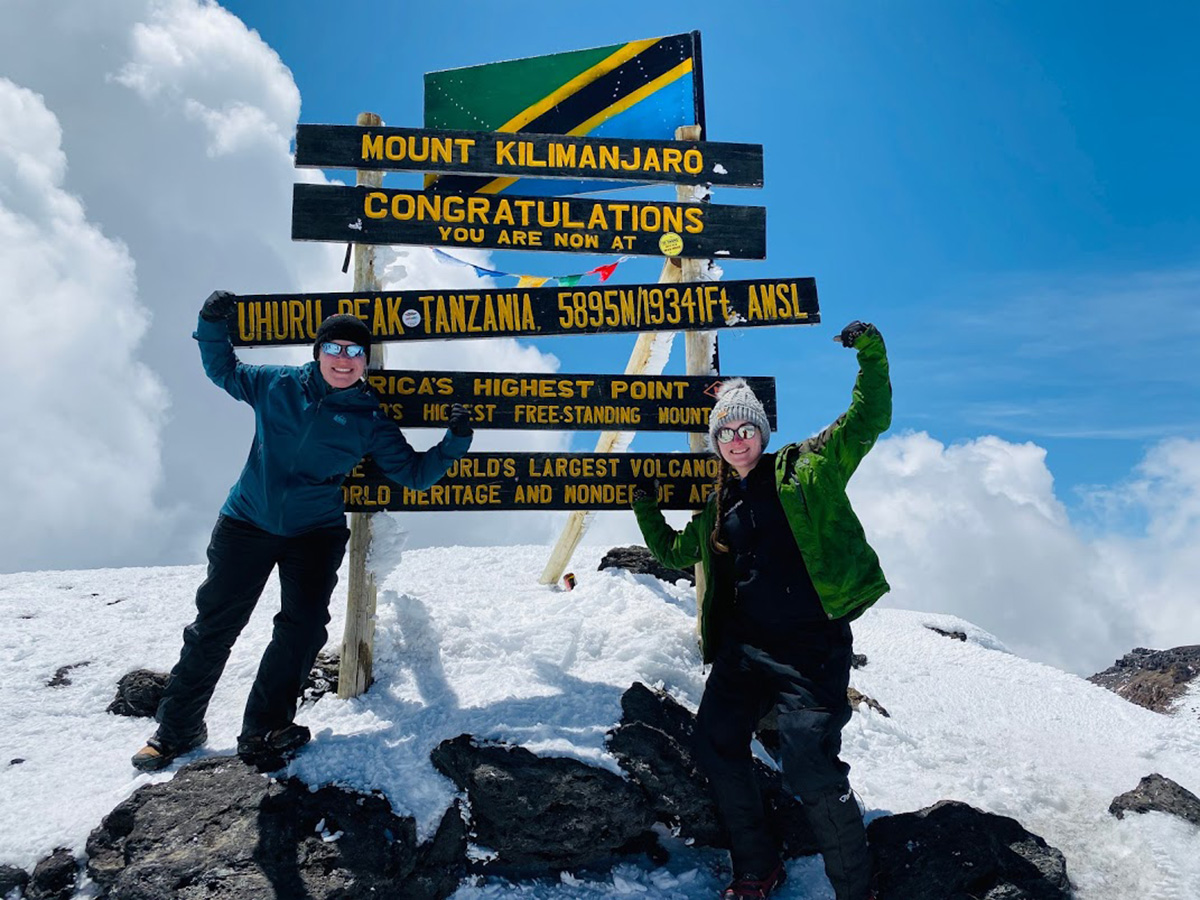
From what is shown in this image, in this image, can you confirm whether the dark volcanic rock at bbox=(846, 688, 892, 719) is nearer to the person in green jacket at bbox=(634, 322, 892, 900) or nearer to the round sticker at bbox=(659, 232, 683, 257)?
the person in green jacket at bbox=(634, 322, 892, 900)

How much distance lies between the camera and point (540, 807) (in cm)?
454

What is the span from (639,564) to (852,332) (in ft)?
17.3

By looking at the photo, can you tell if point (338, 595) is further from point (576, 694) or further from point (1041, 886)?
point (1041, 886)

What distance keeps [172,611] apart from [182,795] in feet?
13.0

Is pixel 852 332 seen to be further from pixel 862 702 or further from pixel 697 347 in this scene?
pixel 862 702

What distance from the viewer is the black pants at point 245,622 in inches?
188

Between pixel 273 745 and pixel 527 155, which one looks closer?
pixel 273 745

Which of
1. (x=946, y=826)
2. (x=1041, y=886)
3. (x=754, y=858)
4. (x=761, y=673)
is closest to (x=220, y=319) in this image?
(x=761, y=673)

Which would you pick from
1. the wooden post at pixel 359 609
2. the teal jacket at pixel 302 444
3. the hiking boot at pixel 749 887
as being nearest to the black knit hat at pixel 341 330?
the teal jacket at pixel 302 444

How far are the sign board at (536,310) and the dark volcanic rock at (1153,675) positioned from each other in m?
9.37

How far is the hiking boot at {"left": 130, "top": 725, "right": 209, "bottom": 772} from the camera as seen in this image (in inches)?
188

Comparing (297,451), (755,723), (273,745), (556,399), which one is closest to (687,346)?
(556,399)

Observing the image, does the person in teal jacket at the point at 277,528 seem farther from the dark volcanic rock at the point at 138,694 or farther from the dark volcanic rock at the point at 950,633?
the dark volcanic rock at the point at 950,633

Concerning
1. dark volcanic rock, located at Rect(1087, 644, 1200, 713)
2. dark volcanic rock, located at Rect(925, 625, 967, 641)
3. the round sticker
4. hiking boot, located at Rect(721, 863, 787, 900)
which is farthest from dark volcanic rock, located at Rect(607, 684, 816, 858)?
dark volcanic rock, located at Rect(1087, 644, 1200, 713)
